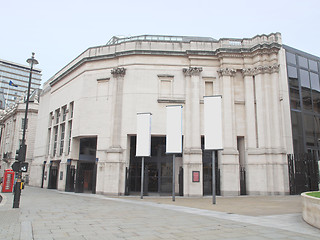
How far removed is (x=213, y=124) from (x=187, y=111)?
7265 mm

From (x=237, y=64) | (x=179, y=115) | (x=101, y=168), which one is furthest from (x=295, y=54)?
(x=101, y=168)

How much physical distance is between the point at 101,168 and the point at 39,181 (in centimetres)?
1629

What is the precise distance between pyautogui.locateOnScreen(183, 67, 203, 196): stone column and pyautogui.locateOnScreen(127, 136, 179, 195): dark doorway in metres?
2.61

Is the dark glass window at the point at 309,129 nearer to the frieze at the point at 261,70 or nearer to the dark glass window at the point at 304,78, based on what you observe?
the dark glass window at the point at 304,78

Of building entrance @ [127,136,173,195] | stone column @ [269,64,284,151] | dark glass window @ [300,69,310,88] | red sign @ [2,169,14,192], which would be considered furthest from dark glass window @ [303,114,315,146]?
red sign @ [2,169,14,192]

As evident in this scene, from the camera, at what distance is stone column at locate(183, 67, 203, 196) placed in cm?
2405

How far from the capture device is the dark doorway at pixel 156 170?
26500 millimetres

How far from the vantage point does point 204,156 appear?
2714cm

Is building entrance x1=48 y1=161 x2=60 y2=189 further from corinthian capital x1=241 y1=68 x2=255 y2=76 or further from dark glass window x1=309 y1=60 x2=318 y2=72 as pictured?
dark glass window x1=309 y1=60 x2=318 y2=72

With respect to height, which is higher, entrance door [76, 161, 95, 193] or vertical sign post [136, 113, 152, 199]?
vertical sign post [136, 113, 152, 199]

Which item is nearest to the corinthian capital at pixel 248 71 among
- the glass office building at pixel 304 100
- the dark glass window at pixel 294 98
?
the glass office building at pixel 304 100

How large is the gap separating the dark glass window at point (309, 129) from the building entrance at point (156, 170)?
48.6ft

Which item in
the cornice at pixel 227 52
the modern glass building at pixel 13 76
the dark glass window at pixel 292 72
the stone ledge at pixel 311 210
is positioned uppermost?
the modern glass building at pixel 13 76

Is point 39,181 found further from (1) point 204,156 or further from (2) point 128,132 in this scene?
(1) point 204,156
